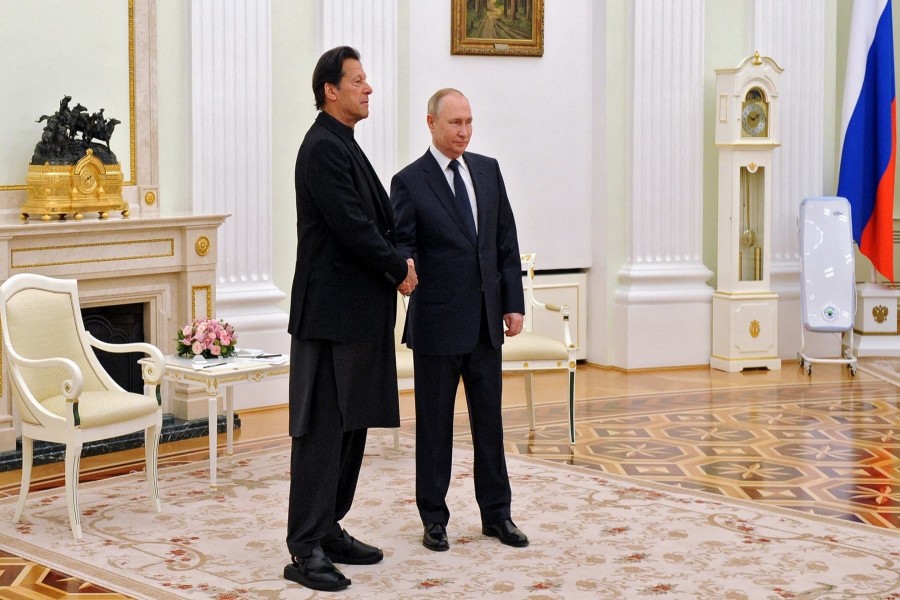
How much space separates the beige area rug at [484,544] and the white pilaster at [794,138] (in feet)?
13.3

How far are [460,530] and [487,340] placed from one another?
0.80 meters

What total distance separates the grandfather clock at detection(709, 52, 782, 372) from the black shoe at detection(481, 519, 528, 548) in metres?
4.47

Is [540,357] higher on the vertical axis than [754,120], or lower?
lower

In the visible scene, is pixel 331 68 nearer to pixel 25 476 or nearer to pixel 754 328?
pixel 25 476

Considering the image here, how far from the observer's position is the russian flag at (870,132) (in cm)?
918

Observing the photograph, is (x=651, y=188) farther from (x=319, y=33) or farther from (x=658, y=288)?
(x=319, y=33)

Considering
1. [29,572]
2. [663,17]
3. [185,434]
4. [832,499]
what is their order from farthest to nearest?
1. [663,17]
2. [185,434]
3. [832,499]
4. [29,572]

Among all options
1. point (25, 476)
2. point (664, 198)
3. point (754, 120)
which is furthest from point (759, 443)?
point (25, 476)

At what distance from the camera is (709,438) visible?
6.77 meters

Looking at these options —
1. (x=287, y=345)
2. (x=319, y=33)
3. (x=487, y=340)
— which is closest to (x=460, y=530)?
(x=487, y=340)

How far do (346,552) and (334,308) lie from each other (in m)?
0.96

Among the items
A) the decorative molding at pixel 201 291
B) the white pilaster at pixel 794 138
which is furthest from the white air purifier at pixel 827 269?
the decorative molding at pixel 201 291

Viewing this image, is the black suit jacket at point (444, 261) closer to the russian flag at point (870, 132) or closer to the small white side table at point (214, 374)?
the small white side table at point (214, 374)

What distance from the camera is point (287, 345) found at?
7863 millimetres
